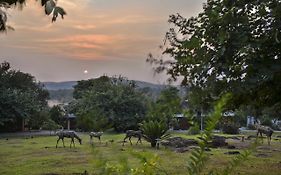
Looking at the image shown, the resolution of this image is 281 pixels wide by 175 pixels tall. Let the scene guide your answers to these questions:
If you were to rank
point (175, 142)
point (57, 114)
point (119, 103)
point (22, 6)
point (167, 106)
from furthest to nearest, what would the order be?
point (57, 114), point (119, 103), point (175, 142), point (22, 6), point (167, 106)

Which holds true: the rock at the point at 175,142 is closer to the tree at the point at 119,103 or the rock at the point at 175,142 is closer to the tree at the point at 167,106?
the tree at the point at 167,106

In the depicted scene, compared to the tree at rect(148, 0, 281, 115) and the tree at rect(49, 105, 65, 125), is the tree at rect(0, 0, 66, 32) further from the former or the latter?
the tree at rect(49, 105, 65, 125)

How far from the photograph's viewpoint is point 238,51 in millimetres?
8367

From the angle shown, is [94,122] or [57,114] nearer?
[94,122]

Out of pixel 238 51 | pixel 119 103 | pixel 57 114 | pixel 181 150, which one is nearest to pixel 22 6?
pixel 238 51

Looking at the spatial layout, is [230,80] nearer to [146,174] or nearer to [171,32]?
[171,32]

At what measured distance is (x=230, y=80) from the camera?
8.76m

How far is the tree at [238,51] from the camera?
8.11 metres

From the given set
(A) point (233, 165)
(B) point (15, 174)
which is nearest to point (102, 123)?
(A) point (233, 165)

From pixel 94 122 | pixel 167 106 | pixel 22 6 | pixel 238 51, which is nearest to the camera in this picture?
pixel 94 122

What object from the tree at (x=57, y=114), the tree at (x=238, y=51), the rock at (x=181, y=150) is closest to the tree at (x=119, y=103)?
the tree at (x=57, y=114)

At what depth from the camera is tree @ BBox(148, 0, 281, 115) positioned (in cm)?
811

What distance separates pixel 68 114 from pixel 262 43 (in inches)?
1375

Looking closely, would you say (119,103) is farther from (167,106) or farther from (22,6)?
(167,106)
